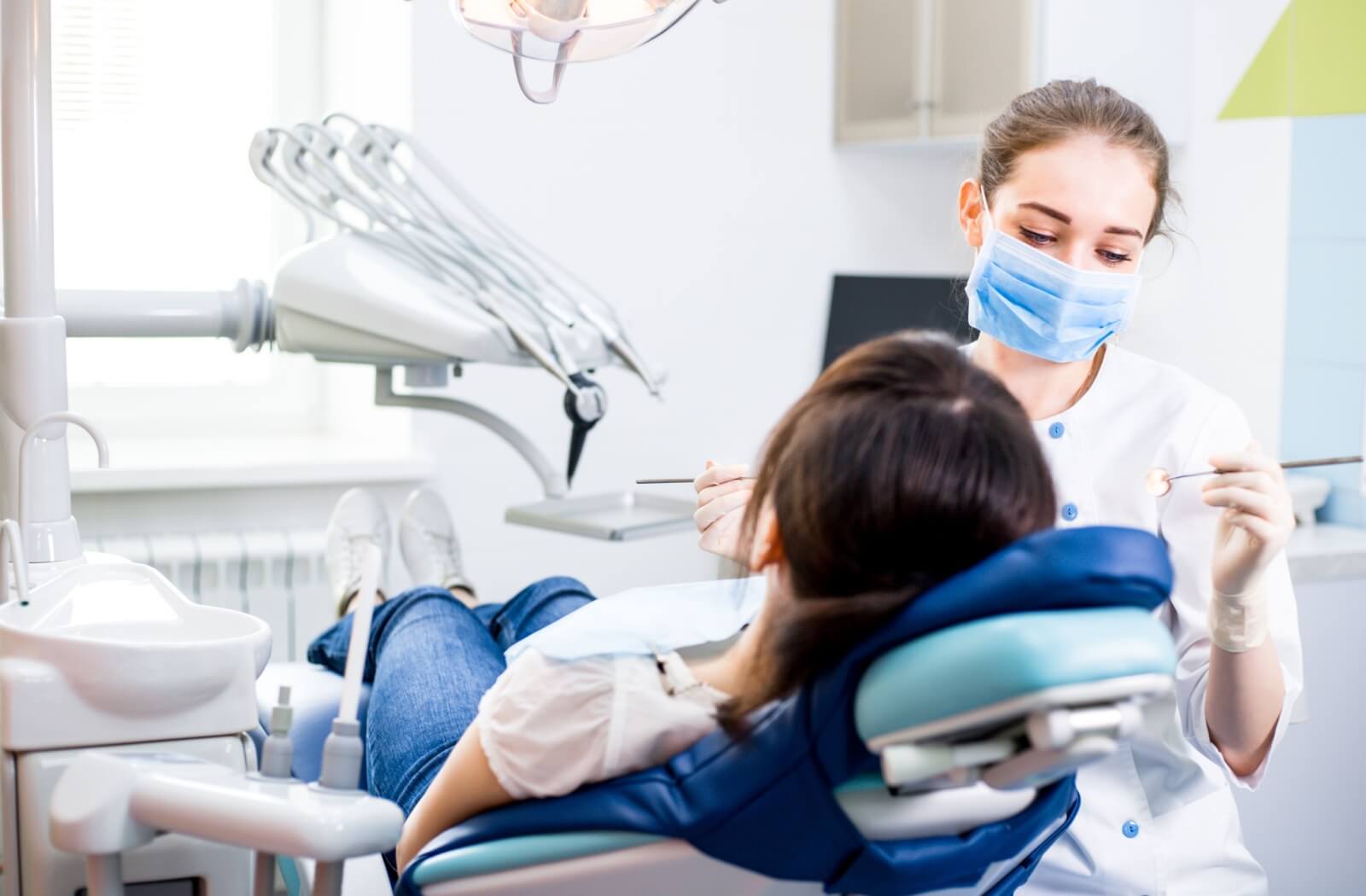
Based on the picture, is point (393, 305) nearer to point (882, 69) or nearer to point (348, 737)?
point (348, 737)

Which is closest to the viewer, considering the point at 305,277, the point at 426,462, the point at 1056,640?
the point at 1056,640

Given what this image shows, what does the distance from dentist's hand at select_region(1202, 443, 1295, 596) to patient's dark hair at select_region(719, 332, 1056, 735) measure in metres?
0.30

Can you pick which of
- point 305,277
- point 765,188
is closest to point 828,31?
point 765,188

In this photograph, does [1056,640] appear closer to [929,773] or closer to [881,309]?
[929,773]

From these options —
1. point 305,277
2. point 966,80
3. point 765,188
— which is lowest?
point 305,277

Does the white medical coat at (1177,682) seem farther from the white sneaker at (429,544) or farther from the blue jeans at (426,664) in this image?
the white sneaker at (429,544)

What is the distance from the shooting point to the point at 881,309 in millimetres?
3279

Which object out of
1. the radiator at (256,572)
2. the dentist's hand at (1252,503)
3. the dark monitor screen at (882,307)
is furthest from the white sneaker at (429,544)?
the dentist's hand at (1252,503)

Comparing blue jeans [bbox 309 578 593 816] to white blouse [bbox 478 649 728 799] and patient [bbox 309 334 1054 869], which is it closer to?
patient [bbox 309 334 1054 869]

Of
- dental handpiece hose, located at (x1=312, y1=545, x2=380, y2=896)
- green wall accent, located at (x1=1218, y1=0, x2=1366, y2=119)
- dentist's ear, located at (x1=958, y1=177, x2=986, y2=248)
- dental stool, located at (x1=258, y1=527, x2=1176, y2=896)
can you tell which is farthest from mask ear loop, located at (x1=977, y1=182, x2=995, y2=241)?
green wall accent, located at (x1=1218, y1=0, x2=1366, y2=119)

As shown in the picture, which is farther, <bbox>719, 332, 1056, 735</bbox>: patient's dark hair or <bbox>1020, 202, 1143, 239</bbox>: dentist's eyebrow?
<bbox>1020, 202, 1143, 239</bbox>: dentist's eyebrow

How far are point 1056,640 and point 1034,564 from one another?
5 centimetres

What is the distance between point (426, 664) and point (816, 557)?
0.86 metres

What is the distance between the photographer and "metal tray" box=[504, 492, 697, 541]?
1858 millimetres
